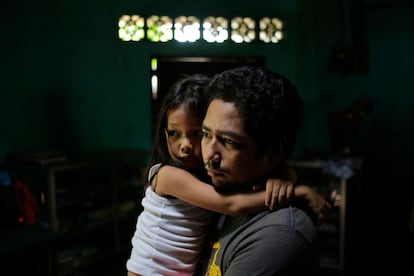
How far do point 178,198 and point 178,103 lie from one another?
0.29 metres

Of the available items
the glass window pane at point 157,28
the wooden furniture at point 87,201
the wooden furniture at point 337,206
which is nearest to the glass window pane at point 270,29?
the glass window pane at point 157,28

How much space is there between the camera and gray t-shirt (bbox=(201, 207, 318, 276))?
932mm

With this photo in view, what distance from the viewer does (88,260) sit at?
135 inches

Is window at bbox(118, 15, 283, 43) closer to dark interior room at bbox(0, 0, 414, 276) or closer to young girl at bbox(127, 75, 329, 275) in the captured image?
dark interior room at bbox(0, 0, 414, 276)

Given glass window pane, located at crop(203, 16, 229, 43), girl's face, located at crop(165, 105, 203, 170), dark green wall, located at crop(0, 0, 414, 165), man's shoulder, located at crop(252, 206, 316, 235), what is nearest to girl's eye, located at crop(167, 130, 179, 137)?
girl's face, located at crop(165, 105, 203, 170)

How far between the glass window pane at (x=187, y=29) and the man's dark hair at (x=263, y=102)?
2579 mm

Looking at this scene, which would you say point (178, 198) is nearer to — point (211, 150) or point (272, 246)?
point (211, 150)

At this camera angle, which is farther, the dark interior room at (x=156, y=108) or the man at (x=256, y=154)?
the dark interior room at (x=156, y=108)

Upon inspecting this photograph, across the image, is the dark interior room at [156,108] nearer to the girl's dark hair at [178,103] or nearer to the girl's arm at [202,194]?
the girl's dark hair at [178,103]

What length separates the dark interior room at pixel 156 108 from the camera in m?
3.29

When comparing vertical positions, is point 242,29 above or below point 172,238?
above

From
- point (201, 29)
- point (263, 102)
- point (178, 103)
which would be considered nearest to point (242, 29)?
point (201, 29)

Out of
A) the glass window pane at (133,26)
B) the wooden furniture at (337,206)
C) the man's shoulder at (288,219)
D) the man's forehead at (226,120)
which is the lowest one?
the wooden furniture at (337,206)

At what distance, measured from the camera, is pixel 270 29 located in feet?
13.0
